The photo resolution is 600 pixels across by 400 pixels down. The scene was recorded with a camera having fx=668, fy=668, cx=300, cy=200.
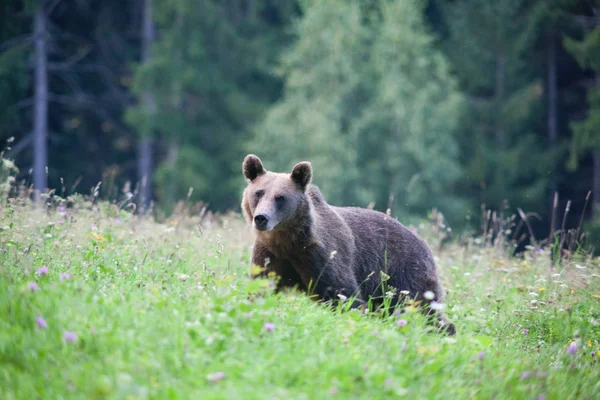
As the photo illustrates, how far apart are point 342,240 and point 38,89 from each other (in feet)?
63.4

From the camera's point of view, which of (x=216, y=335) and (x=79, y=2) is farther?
(x=79, y=2)

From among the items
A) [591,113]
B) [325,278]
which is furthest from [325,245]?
[591,113]

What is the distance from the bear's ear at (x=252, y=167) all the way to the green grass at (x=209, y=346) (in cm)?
99

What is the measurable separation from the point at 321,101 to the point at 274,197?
1843 centimetres

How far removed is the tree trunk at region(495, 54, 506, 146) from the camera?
26.7m

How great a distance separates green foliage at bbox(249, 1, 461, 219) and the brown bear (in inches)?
633

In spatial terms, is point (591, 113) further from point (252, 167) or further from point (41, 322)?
point (41, 322)

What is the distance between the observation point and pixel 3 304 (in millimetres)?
4219

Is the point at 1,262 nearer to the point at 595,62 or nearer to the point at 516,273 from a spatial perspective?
the point at 516,273

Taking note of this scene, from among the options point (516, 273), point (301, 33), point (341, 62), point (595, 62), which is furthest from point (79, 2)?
point (516, 273)

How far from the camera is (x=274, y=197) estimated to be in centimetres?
602

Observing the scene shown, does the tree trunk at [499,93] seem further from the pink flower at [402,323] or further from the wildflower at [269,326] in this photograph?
the wildflower at [269,326]

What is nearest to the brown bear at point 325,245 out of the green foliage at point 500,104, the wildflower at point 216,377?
the wildflower at point 216,377

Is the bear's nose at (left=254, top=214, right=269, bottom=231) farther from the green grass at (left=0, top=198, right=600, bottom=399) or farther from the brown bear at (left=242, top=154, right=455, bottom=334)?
the green grass at (left=0, top=198, right=600, bottom=399)
